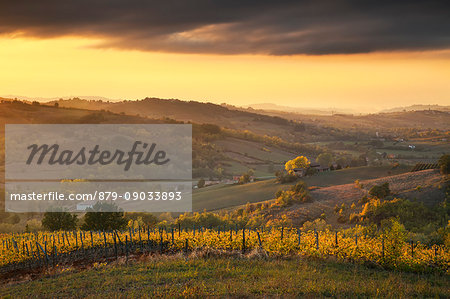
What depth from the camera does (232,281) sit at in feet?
62.9

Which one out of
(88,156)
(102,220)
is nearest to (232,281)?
(102,220)

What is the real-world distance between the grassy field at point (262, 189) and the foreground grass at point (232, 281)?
70.6m

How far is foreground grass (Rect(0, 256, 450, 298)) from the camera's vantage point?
56.7ft

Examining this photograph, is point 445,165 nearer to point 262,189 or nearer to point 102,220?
point 262,189

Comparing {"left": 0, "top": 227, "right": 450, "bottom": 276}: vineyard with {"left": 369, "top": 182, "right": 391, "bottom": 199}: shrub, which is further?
{"left": 369, "top": 182, "right": 391, "bottom": 199}: shrub

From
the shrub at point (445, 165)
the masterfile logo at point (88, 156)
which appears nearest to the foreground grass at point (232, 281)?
the shrub at point (445, 165)

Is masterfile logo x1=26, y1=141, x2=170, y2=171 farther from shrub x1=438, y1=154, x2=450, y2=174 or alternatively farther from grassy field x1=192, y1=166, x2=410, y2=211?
shrub x1=438, y1=154, x2=450, y2=174

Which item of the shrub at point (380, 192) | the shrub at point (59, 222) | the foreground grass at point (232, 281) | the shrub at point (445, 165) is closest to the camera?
the foreground grass at point (232, 281)

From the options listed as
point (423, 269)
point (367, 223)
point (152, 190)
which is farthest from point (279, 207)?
point (152, 190)

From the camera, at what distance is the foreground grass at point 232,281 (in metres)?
17.3

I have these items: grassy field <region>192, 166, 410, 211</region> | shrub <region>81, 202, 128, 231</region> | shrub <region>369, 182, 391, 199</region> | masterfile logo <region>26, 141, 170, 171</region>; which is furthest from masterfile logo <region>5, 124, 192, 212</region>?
shrub <region>369, 182, 391, 199</region>

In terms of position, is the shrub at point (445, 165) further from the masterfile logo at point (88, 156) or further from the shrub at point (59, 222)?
the masterfile logo at point (88, 156)

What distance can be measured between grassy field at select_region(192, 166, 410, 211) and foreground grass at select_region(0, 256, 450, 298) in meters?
70.6

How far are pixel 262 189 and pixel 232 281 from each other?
8711cm
